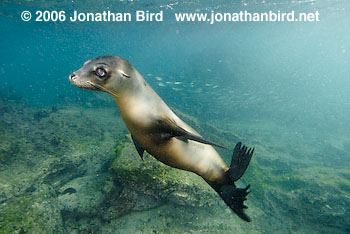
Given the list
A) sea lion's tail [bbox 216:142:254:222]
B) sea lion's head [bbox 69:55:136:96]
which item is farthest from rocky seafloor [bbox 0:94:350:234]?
sea lion's head [bbox 69:55:136:96]

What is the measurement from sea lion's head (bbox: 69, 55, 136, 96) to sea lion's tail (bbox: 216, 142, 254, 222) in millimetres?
1283

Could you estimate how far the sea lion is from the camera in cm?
133

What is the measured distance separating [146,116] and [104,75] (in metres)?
0.41

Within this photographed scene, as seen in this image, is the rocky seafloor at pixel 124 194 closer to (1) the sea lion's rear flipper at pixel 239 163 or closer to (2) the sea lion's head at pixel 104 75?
(1) the sea lion's rear flipper at pixel 239 163

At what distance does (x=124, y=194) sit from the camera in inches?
175

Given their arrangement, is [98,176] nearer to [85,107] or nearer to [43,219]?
[43,219]

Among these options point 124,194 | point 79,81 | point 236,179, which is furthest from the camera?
point 124,194

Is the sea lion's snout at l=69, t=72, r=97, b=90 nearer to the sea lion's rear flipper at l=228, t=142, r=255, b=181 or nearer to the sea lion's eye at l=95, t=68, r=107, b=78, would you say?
the sea lion's eye at l=95, t=68, r=107, b=78

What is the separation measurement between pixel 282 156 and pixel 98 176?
9.51m

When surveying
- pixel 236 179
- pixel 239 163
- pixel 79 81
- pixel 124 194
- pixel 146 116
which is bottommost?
pixel 124 194

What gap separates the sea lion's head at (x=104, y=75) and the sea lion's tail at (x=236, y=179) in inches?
50.5

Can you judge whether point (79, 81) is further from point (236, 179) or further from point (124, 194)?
point (124, 194)

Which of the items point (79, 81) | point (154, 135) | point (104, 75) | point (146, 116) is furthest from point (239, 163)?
point (79, 81)

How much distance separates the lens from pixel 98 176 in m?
5.25
